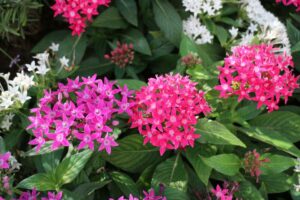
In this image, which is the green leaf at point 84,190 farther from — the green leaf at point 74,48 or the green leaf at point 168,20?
the green leaf at point 168,20

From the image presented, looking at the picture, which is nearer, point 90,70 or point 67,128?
point 67,128

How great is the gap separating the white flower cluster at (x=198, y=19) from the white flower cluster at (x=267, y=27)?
208 mm

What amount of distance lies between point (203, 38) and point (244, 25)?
0.39m

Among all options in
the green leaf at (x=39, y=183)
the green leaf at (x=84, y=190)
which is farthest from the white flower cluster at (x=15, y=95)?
the green leaf at (x=84, y=190)

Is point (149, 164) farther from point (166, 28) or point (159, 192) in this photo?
point (166, 28)

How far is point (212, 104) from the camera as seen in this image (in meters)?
2.11

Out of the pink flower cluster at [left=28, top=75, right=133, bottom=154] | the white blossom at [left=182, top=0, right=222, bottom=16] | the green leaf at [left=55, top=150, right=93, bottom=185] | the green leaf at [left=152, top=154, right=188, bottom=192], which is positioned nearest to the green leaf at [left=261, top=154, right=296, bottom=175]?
the green leaf at [left=152, top=154, right=188, bottom=192]

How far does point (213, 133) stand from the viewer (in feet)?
6.30

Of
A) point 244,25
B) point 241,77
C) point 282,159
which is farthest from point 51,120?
point 244,25

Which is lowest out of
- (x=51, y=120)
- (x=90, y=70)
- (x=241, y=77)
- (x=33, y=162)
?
(x=33, y=162)

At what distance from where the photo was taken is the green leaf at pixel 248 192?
79.6 inches

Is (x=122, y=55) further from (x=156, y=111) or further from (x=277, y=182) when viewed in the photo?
(x=277, y=182)

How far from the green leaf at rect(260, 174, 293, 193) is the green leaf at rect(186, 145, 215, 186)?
311mm

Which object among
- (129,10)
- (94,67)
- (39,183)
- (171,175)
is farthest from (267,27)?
(39,183)
